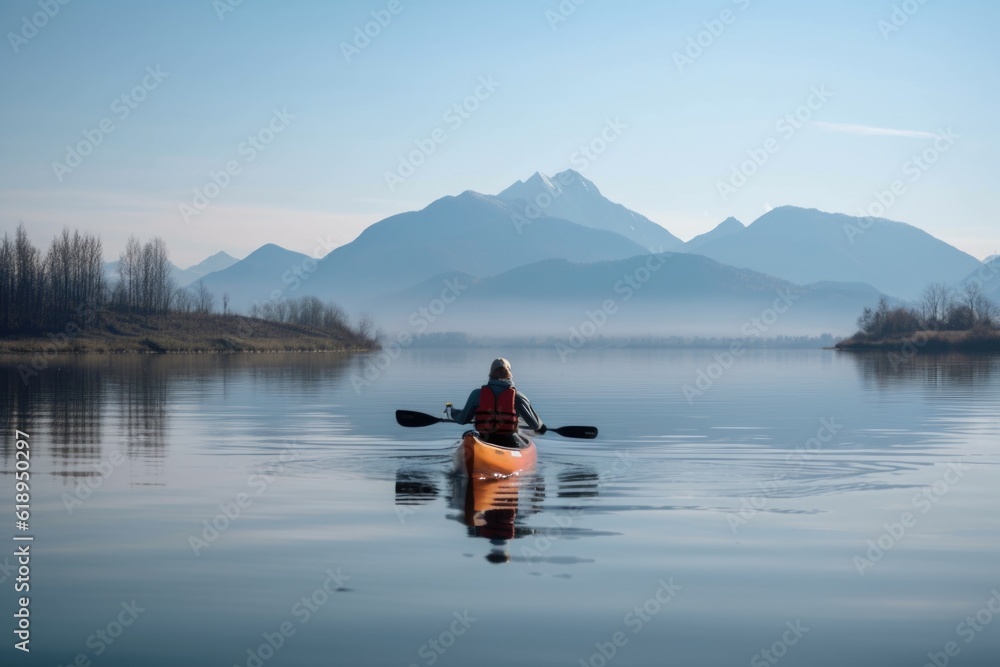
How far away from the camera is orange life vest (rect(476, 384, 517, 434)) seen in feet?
68.0

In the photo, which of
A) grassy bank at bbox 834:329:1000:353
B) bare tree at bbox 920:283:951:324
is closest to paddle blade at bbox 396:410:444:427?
grassy bank at bbox 834:329:1000:353

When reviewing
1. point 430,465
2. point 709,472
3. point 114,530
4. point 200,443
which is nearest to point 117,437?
point 200,443

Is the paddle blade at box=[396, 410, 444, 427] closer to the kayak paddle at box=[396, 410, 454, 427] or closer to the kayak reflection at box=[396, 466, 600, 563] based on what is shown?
the kayak paddle at box=[396, 410, 454, 427]

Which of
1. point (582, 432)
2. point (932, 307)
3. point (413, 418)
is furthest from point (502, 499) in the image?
point (932, 307)

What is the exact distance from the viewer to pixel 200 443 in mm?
25750

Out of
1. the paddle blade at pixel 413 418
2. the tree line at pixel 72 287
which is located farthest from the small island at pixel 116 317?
the paddle blade at pixel 413 418

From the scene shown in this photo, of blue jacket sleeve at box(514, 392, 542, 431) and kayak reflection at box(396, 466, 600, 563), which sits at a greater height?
blue jacket sleeve at box(514, 392, 542, 431)

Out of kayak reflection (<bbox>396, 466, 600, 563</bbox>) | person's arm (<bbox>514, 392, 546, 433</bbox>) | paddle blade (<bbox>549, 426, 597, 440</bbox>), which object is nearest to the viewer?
kayak reflection (<bbox>396, 466, 600, 563</bbox>)

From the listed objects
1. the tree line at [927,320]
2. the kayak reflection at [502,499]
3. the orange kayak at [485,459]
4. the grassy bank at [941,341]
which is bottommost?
the kayak reflection at [502,499]

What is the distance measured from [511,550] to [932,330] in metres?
138

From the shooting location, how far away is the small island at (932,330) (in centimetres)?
12825

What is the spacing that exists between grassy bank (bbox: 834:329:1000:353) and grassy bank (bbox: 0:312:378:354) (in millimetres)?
80561

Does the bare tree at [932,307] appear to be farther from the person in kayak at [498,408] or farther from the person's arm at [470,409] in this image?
the person in kayak at [498,408]

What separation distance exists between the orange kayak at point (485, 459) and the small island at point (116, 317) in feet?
337
